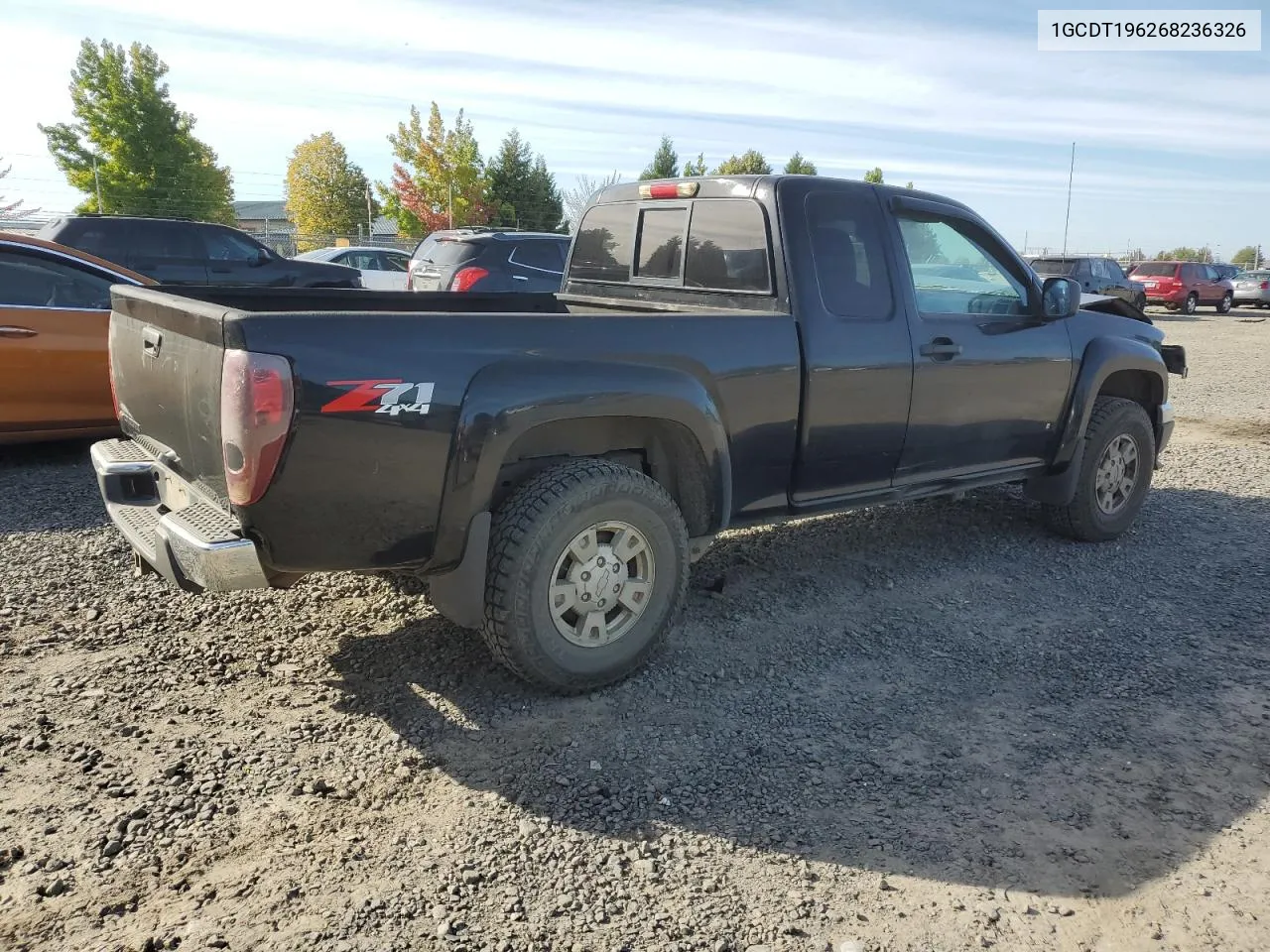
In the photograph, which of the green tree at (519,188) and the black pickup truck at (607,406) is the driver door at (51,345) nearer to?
the black pickup truck at (607,406)

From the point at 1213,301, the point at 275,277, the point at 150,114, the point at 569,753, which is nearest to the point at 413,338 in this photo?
the point at 569,753

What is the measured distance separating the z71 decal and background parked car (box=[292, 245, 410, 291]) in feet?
57.9

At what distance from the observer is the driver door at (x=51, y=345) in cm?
635

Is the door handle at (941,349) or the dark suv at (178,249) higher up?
the dark suv at (178,249)

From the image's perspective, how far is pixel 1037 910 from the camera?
8.57 feet

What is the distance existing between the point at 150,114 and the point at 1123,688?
1597 inches

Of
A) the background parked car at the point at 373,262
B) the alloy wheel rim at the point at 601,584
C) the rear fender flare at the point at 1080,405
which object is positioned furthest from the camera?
the background parked car at the point at 373,262

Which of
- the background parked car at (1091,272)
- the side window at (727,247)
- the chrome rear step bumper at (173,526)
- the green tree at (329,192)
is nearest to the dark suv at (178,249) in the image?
the side window at (727,247)

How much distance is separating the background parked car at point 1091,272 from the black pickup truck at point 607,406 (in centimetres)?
2029

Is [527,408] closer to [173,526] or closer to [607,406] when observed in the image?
[607,406]

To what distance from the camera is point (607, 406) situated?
3.53m

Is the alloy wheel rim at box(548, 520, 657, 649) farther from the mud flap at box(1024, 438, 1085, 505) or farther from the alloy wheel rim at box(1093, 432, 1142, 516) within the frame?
the alloy wheel rim at box(1093, 432, 1142, 516)

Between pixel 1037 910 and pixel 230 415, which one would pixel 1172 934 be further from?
pixel 230 415

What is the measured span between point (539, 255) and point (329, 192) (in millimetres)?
41435
